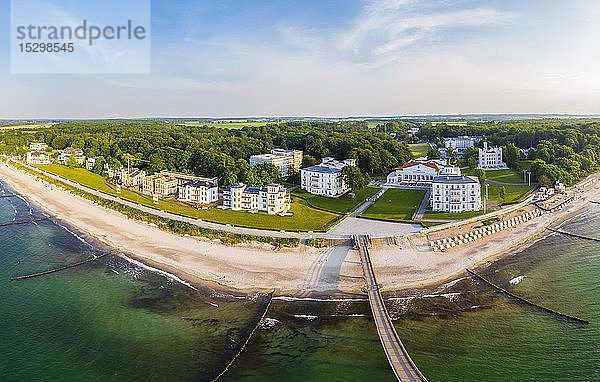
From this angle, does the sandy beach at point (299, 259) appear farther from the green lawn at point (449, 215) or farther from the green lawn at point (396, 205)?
the green lawn at point (396, 205)

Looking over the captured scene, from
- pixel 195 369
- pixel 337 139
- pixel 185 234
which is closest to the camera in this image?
pixel 195 369

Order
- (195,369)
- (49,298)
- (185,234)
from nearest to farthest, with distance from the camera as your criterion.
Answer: (195,369)
(49,298)
(185,234)

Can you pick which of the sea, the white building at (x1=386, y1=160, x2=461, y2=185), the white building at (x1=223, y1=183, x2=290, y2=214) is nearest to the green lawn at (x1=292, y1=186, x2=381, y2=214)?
the white building at (x1=223, y1=183, x2=290, y2=214)

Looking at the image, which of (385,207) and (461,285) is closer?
(461,285)

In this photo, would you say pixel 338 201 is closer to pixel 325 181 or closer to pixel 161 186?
pixel 325 181

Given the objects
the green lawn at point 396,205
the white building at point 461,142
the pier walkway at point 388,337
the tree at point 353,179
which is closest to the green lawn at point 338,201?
the tree at point 353,179

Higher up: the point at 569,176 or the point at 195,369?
the point at 569,176

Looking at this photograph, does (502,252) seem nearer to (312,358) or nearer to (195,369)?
(312,358)

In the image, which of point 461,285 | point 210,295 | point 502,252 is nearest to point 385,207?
point 502,252
